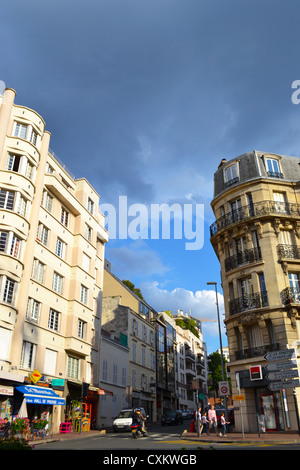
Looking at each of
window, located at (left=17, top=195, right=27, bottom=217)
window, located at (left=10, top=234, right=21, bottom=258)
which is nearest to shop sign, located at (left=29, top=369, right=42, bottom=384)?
window, located at (left=10, top=234, right=21, bottom=258)

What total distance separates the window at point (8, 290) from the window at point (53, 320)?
5131mm

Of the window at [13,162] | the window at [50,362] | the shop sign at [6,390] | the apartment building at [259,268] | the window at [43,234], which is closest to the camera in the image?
the shop sign at [6,390]

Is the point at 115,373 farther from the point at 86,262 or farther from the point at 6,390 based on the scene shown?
the point at 6,390

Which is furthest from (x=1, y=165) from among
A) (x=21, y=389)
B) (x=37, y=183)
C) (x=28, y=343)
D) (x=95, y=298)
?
(x=95, y=298)

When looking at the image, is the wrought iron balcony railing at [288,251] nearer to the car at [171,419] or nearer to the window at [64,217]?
the window at [64,217]

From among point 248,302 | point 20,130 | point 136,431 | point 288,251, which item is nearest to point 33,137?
point 20,130

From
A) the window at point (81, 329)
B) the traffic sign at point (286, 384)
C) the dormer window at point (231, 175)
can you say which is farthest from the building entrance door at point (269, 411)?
the dormer window at point (231, 175)

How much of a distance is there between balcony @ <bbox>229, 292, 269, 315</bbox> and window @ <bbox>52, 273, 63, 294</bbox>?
41.8 ft

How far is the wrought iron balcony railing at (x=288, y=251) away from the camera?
26922 mm

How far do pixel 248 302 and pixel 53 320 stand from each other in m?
13.8

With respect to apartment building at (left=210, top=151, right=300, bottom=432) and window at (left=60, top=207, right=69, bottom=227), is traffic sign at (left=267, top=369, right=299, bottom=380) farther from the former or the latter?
window at (left=60, top=207, right=69, bottom=227)

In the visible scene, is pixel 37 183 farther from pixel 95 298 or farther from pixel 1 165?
pixel 95 298

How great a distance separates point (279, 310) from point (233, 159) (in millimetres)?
13463

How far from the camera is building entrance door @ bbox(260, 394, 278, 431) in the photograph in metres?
23.8
